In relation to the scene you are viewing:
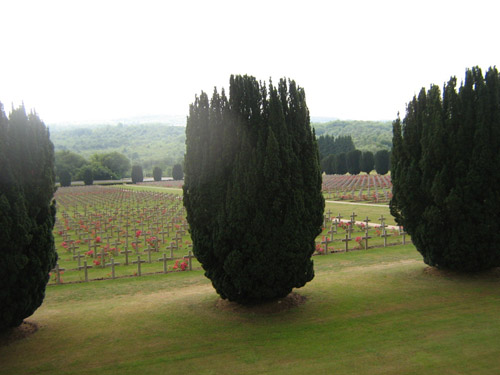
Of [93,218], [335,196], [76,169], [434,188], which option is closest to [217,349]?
[434,188]

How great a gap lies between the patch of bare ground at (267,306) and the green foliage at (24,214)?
319 centimetres

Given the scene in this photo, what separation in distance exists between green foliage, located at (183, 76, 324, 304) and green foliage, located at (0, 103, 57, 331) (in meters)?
2.37

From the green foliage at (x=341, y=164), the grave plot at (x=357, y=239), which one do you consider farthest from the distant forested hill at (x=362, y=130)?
the grave plot at (x=357, y=239)

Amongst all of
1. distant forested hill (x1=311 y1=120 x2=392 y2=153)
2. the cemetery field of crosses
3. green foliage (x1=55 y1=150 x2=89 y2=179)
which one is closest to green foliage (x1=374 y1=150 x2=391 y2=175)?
the cemetery field of crosses

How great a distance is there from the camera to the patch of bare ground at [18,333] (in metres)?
6.54

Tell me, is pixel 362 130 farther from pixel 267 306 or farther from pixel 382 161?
pixel 267 306

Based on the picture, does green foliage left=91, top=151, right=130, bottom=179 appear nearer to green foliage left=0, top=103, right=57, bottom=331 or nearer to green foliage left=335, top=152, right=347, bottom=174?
green foliage left=335, top=152, right=347, bottom=174

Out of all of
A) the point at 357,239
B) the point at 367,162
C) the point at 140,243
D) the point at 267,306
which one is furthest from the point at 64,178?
the point at 267,306

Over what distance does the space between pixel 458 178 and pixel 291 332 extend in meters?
5.00

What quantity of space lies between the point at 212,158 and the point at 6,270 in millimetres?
3604

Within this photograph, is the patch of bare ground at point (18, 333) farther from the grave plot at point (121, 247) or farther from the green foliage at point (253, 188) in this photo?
the grave plot at point (121, 247)

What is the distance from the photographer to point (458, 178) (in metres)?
8.78

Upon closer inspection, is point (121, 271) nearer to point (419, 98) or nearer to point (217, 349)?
point (217, 349)

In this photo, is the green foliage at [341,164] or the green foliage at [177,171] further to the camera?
the green foliage at [177,171]
